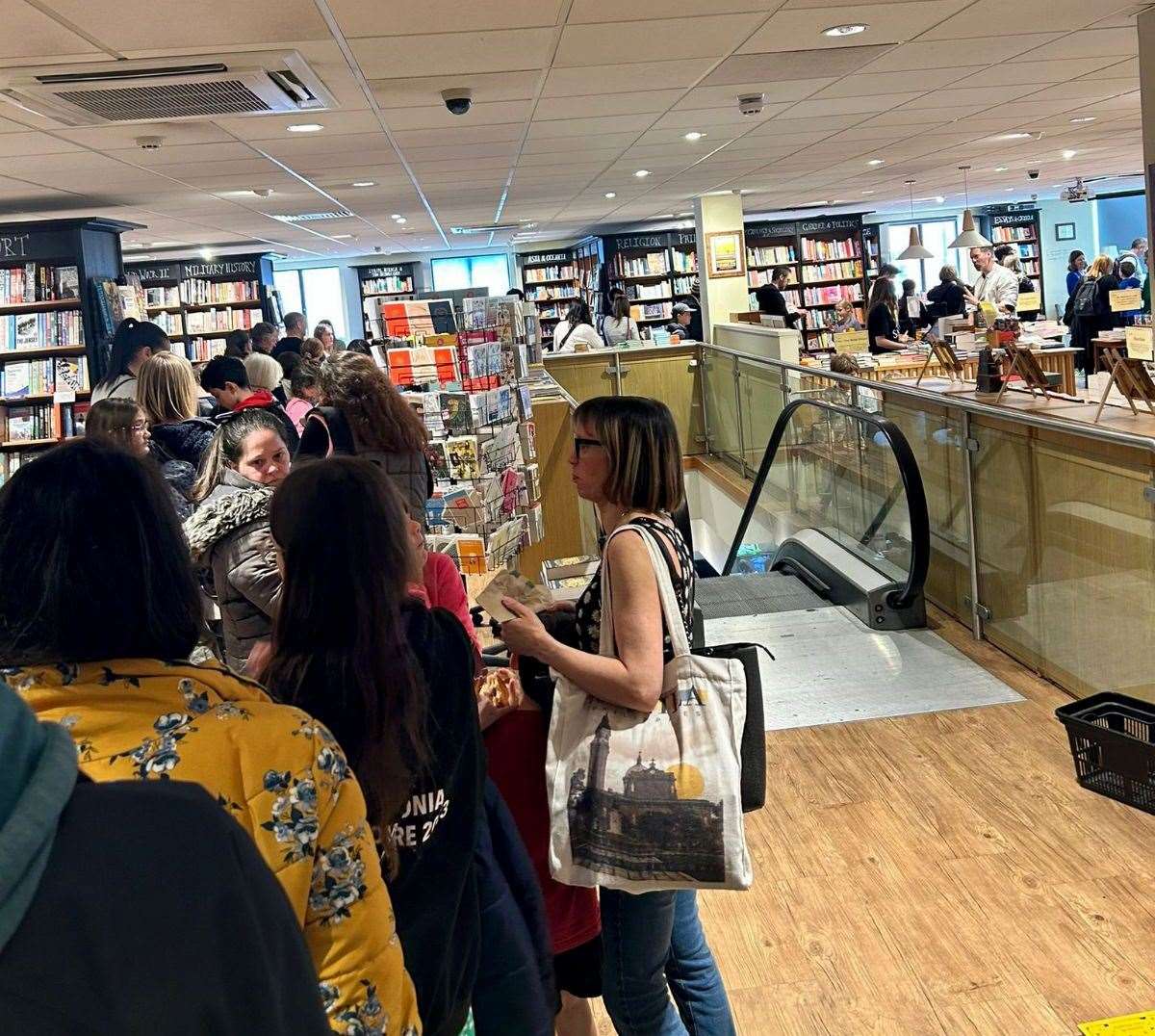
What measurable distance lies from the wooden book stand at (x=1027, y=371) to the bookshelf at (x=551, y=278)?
17786 millimetres

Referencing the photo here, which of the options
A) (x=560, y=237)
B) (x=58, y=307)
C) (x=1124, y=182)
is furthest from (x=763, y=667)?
(x=1124, y=182)

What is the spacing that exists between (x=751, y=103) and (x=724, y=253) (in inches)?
284

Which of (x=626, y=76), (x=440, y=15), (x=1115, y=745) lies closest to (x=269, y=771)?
(x=1115, y=745)

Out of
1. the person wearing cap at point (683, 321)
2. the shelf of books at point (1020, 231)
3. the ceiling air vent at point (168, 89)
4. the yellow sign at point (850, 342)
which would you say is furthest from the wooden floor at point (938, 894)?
the shelf of books at point (1020, 231)

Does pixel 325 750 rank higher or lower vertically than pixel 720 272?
lower

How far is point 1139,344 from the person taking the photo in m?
4.93

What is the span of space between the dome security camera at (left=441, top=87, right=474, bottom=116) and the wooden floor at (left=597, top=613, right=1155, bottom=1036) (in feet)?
10.9

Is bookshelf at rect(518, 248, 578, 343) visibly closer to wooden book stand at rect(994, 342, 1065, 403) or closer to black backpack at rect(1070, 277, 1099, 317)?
black backpack at rect(1070, 277, 1099, 317)

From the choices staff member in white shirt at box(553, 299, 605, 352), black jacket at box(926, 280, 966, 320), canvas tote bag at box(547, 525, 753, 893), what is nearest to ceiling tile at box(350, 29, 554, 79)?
canvas tote bag at box(547, 525, 753, 893)

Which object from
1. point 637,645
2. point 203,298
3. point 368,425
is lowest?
point 637,645

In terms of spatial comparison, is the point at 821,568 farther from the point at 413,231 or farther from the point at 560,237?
the point at 560,237

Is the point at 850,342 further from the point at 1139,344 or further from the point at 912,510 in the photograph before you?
the point at 1139,344

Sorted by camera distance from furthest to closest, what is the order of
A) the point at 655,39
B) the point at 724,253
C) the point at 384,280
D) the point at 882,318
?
the point at 384,280
the point at 724,253
the point at 882,318
the point at 655,39

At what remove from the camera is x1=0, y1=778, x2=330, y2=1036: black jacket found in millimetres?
701
